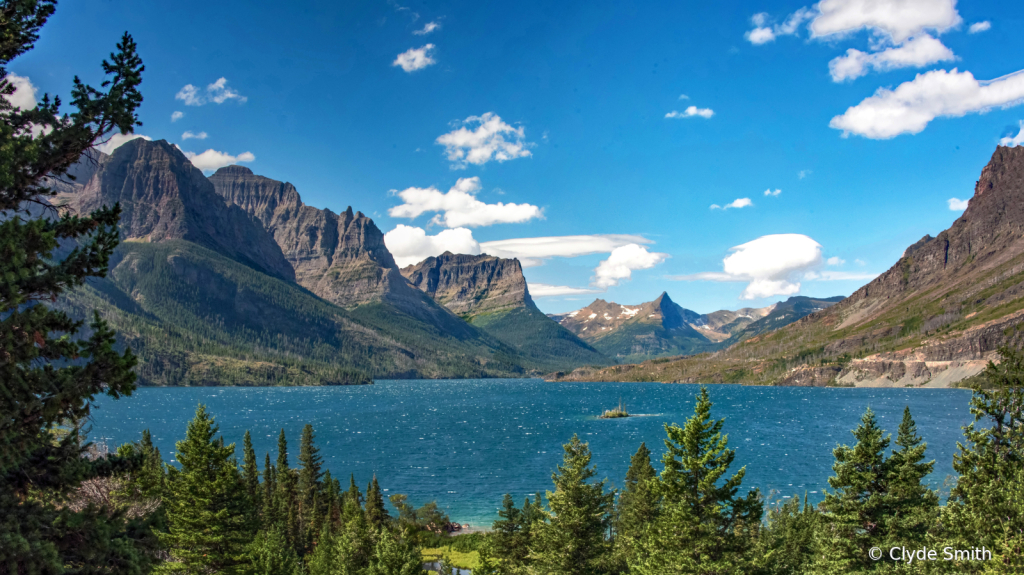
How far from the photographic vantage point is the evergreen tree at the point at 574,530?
34.3 meters

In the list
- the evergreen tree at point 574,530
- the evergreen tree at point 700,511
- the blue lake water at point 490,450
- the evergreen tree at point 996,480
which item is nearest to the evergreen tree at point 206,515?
the evergreen tree at point 574,530

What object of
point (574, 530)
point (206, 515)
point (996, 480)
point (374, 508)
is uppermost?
point (996, 480)

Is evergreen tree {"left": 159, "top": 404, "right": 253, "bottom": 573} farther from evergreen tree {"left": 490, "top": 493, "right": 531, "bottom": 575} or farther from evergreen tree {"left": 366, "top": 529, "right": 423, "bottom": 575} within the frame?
evergreen tree {"left": 490, "top": 493, "right": 531, "bottom": 575}

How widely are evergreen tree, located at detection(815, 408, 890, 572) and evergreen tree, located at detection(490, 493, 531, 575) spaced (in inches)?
893

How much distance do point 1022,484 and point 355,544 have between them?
45.8 meters

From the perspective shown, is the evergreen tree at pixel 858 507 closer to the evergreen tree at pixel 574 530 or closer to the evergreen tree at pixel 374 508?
the evergreen tree at pixel 574 530

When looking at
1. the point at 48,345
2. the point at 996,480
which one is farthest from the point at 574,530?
the point at 48,345

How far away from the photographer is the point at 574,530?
34.8 meters

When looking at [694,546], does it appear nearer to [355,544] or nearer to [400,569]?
[400,569]

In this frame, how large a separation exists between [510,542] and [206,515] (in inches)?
868

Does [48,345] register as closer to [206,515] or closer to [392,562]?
[392,562]

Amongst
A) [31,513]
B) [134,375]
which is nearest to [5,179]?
[134,375]

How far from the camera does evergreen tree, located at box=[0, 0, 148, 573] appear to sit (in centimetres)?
1038

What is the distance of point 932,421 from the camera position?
Answer: 602 ft
